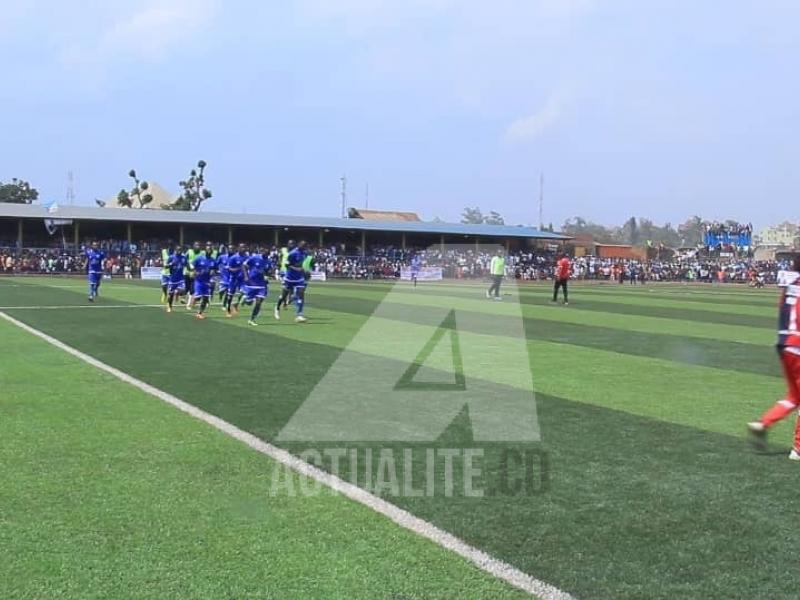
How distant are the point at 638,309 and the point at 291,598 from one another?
26133mm

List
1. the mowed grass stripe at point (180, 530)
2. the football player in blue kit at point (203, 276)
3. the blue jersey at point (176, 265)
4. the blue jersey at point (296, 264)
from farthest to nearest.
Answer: the blue jersey at point (176, 265), the football player in blue kit at point (203, 276), the blue jersey at point (296, 264), the mowed grass stripe at point (180, 530)

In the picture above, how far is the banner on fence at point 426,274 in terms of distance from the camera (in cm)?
5497

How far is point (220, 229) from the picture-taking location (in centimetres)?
6272

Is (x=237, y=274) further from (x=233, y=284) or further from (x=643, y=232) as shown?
(x=643, y=232)

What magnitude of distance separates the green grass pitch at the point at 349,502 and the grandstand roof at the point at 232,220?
153ft

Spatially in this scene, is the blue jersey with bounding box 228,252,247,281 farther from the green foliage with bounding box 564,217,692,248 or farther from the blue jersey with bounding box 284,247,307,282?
the green foliage with bounding box 564,217,692,248

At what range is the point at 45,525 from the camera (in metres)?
5.21

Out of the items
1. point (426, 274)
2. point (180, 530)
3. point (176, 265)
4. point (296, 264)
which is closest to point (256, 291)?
point (296, 264)

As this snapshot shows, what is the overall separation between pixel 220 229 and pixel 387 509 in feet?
193

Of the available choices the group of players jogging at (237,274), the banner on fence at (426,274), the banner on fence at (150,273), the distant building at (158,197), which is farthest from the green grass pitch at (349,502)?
the distant building at (158,197)

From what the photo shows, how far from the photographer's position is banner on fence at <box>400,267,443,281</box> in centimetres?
5497

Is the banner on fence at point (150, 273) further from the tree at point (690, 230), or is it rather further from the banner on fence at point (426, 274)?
the tree at point (690, 230)

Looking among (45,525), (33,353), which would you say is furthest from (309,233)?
(45,525)

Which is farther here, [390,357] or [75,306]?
[75,306]
